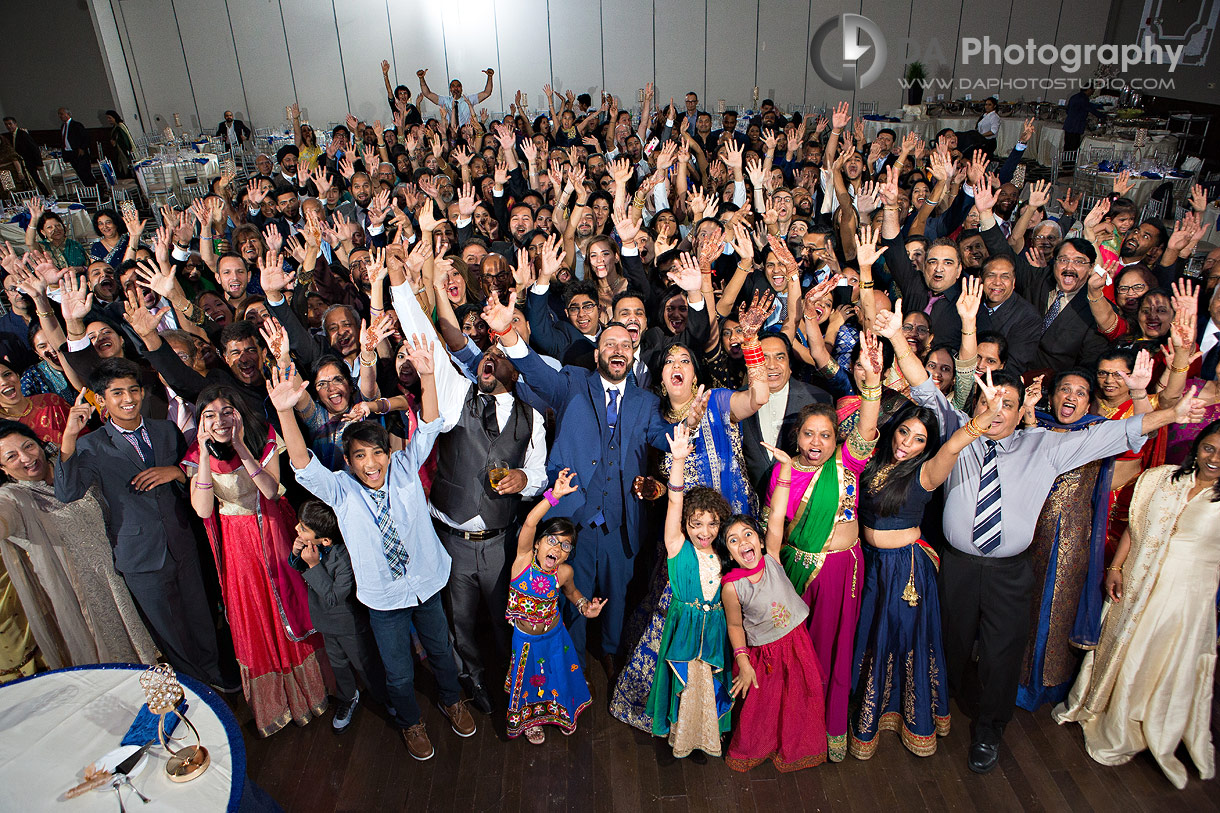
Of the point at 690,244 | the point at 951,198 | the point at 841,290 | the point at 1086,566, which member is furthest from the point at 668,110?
the point at 1086,566

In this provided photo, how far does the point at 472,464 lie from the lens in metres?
2.70

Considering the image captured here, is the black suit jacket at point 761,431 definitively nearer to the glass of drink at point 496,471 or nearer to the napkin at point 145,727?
the glass of drink at point 496,471

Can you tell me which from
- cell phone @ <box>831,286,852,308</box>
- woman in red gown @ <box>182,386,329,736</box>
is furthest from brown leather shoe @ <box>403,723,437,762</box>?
cell phone @ <box>831,286,852,308</box>

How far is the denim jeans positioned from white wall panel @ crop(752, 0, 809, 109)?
13.9m

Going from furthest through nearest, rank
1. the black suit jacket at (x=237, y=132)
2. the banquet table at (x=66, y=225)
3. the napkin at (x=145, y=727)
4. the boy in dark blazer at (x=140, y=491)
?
the black suit jacket at (x=237, y=132) → the banquet table at (x=66, y=225) → the boy in dark blazer at (x=140, y=491) → the napkin at (x=145, y=727)

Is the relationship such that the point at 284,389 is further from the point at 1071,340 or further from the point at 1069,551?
the point at 1071,340

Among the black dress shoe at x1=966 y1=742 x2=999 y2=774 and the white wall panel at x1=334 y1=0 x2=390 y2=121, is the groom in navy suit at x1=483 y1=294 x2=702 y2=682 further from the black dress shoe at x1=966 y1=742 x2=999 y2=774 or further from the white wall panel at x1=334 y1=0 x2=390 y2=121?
the white wall panel at x1=334 y1=0 x2=390 y2=121

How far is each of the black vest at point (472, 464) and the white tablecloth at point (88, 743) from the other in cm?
99

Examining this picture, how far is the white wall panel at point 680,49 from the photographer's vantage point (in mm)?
13438

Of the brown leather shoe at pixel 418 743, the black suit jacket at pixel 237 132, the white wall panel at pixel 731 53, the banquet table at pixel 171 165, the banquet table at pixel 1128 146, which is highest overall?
the white wall panel at pixel 731 53

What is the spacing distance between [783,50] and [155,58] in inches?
466

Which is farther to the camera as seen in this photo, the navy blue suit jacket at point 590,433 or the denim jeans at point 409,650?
the navy blue suit jacket at point 590,433

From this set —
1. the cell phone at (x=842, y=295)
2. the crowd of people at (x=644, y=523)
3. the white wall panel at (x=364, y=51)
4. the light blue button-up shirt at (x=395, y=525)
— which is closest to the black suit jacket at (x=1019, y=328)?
the crowd of people at (x=644, y=523)

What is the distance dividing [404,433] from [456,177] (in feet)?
17.0
